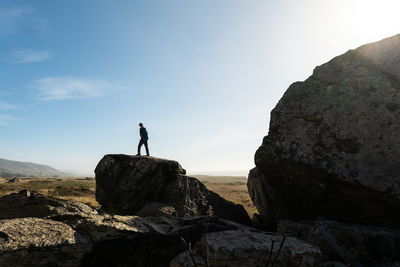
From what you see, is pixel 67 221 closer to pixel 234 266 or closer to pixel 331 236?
pixel 234 266

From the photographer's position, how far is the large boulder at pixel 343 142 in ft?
22.7

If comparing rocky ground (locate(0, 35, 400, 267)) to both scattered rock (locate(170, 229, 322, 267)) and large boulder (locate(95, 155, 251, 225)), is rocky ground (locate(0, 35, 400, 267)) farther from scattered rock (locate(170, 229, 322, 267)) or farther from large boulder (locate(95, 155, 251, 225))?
large boulder (locate(95, 155, 251, 225))

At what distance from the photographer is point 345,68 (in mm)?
8406

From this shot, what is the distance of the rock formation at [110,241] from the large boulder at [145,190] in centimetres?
538

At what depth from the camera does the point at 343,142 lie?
7.37 meters

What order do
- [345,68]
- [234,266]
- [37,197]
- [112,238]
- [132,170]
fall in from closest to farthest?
[234,266] → [112,238] → [345,68] → [37,197] → [132,170]

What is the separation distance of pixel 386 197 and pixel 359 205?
743mm

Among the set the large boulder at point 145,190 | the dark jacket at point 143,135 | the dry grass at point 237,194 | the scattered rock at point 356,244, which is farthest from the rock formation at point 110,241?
the dry grass at point 237,194

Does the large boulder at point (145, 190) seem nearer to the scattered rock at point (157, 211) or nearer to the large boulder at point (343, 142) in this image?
the scattered rock at point (157, 211)

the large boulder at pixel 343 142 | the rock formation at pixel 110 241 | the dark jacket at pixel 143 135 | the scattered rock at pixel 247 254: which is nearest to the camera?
the scattered rock at pixel 247 254

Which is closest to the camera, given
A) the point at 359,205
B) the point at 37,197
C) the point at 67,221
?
the point at 67,221

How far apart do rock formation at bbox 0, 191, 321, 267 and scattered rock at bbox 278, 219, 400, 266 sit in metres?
1.05

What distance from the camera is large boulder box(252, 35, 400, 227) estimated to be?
6930 millimetres

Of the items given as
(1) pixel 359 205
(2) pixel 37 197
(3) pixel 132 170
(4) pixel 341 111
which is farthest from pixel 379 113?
(2) pixel 37 197
